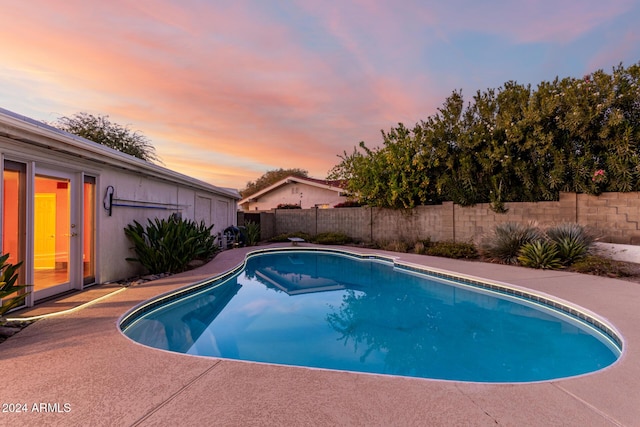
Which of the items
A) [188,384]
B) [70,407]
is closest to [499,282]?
[188,384]

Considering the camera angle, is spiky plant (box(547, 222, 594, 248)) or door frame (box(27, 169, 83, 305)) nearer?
door frame (box(27, 169, 83, 305))

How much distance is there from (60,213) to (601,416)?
26.5 feet

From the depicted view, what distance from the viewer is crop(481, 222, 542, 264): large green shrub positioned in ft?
30.0

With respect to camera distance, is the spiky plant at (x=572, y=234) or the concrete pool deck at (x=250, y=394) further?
the spiky plant at (x=572, y=234)

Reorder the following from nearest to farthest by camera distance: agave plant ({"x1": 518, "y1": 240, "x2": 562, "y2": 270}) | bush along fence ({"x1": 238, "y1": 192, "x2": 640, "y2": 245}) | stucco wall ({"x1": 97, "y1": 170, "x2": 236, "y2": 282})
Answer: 1. stucco wall ({"x1": 97, "y1": 170, "x2": 236, "y2": 282})
2. agave plant ({"x1": 518, "y1": 240, "x2": 562, "y2": 270})
3. bush along fence ({"x1": 238, "y1": 192, "x2": 640, "y2": 245})

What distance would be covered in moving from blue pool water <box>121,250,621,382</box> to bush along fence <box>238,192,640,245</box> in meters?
4.98

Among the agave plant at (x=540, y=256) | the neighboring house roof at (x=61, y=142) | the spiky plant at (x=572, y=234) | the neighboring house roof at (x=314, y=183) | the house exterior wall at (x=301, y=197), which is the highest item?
the neighboring house roof at (x=314, y=183)

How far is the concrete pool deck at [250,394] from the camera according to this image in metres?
2.21

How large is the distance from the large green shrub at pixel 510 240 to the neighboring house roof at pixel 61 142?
9.96 metres

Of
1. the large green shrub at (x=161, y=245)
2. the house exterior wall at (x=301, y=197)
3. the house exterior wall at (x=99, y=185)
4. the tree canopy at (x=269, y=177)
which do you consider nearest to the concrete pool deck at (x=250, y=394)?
the house exterior wall at (x=99, y=185)

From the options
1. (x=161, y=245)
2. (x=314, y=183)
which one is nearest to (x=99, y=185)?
(x=161, y=245)

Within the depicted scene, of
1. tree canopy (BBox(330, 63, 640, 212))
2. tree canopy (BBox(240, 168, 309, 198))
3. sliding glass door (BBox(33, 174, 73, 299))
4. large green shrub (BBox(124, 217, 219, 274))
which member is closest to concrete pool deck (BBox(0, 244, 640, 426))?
sliding glass door (BBox(33, 174, 73, 299))

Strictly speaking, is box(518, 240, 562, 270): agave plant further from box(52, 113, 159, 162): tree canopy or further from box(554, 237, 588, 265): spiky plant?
box(52, 113, 159, 162): tree canopy

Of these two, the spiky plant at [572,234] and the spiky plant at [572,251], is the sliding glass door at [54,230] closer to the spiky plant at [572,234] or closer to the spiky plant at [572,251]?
the spiky plant at [572,251]
